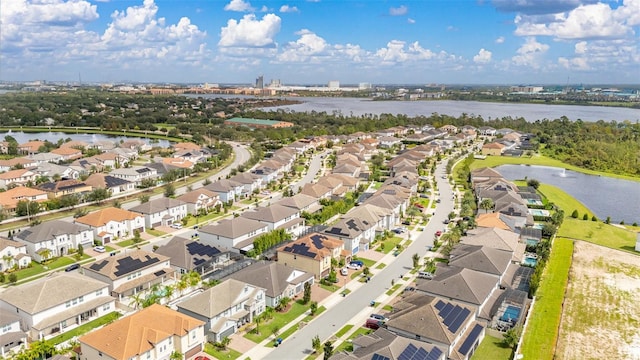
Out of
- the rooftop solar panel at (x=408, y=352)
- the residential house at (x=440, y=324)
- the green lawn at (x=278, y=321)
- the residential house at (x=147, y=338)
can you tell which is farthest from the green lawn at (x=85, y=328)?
the rooftop solar panel at (x=408, y=352)

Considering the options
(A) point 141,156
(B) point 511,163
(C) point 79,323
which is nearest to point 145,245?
(C) point 79,323

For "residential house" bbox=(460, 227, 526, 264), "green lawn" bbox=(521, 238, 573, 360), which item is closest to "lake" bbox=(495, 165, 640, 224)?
"green lawn" bbox=(521, 238, 573, 360)

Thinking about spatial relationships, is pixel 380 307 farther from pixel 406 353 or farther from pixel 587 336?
pixel 587 336

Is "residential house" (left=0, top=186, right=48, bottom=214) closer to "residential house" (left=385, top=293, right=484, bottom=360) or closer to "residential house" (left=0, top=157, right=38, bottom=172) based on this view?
"residential house" (left=0, top=157, right=38, bottom=172)

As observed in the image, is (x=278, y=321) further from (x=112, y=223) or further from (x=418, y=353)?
(x=112, y=223)

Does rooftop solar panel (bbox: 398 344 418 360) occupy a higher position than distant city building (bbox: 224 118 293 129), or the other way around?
distant city building (bbox: 224 118 293 129)

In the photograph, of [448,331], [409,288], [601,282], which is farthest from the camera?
[601,282]

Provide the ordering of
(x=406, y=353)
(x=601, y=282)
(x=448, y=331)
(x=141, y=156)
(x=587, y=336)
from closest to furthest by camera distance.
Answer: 1. (x=406, y=353)
2. (x=448, y=331)
3. (x=587, y=336)
4. (x=601, y=282)
5. (x=141, y=156)
